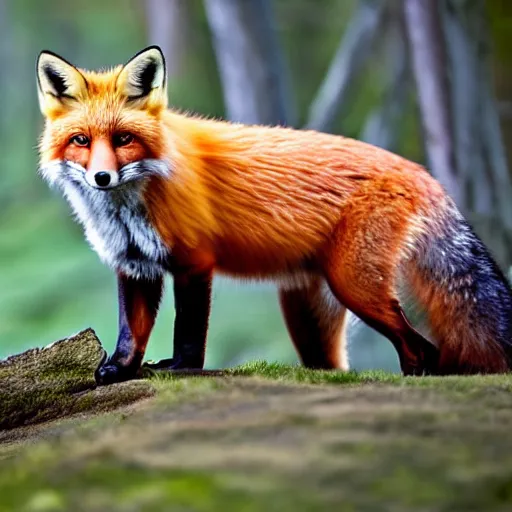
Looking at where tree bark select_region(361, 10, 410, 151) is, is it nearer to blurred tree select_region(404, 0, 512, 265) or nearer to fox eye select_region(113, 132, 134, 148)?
blurred tree select_region(404, 0, 512, 265)

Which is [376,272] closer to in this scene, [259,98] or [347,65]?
[259,98]

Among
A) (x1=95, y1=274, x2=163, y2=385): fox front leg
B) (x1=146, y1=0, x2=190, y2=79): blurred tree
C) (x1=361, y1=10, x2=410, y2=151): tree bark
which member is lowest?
(x1=95, y1=274, x2=163, y2=385): fox front leg

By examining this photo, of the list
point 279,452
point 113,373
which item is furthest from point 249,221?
point 279,452

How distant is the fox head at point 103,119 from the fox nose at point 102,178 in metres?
0.04

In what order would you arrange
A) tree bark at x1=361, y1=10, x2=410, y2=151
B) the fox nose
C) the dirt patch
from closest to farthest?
1. the dirt patch
2. the fox nose
3. tree bark at x1=361, y1=10, x2=410, y2=151

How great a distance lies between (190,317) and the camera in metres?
3.56

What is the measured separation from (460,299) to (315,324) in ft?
2.40

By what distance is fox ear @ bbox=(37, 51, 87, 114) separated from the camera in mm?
3494

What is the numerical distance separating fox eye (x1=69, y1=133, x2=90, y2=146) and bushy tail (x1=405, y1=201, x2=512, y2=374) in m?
1.44

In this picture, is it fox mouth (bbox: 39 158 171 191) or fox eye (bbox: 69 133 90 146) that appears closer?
fox mouth (bbox: 39 158 171 191)

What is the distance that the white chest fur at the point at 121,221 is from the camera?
3493 mm

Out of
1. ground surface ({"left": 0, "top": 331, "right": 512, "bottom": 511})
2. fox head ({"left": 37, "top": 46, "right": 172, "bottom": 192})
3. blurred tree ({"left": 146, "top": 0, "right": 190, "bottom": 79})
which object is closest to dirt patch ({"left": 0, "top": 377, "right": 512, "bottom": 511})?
ground surface ({"left": 0, "top": 331, "right": 512, "bottom": 511})

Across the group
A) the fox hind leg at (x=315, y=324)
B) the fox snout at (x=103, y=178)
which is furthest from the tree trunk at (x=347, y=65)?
the fox snout at (x=103, y=178)

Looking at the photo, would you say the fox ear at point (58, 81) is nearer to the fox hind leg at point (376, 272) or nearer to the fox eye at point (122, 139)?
the fox eye at point (122, 139)
